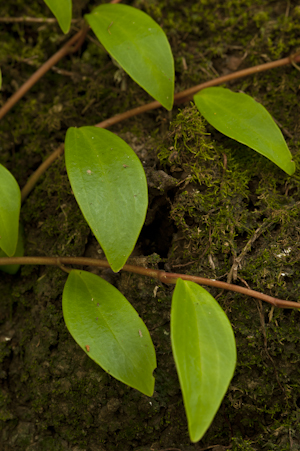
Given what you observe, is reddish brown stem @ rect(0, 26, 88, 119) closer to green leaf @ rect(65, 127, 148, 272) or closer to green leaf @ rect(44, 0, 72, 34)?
green leaf @ rect(44, 0, 72, 34)

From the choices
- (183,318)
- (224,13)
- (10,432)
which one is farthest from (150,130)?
(10,432)

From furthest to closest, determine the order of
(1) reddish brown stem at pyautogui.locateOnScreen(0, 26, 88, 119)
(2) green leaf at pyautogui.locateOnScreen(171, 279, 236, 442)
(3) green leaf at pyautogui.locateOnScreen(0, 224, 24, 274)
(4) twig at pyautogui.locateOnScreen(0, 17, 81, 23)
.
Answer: (4) twig at pyautogui.locateOnScreen(0, 17, 81, 23) → (1) reddish brown stem at pyautogui.locateOnScreen(0, 26, 88, 119) → (3) green leaf at pyautogui.locateOnScreen(0, 224, 24, 274) → (2) green leaf at pyautogui.locateOnScreen(171, 279, 236, 442)

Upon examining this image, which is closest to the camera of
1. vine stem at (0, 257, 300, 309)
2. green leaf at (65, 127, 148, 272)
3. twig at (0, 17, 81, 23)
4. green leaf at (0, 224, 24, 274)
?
green leaf at (65, 127, 148, 272)

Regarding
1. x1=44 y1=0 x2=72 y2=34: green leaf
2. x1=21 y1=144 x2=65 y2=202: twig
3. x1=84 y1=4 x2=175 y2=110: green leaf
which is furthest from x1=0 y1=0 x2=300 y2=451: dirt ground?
x1=44 y1=0 x2=72 y2=34: green leaf

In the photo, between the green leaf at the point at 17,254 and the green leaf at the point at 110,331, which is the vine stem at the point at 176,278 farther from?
the green leaf at the point at 17,254

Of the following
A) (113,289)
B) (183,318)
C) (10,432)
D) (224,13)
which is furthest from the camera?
(224,13)

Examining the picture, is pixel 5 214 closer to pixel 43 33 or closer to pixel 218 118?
pixel 218 118

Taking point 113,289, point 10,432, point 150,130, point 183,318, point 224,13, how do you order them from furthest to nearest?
1. point 224,13
2. point 150,130
3. point 10,432
4. point 113,289
5. point 183,318
